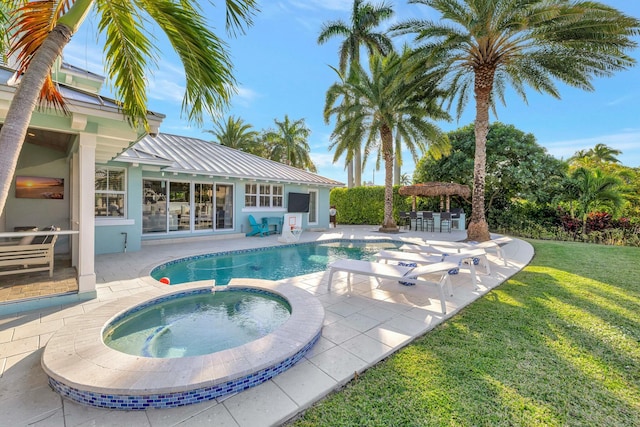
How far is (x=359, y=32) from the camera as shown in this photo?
66.0 ft

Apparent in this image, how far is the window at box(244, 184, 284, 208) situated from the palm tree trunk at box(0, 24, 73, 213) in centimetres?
1161

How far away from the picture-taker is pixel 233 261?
946cm

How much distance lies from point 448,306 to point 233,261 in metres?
6.99

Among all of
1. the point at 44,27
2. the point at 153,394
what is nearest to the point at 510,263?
the point at 153,394

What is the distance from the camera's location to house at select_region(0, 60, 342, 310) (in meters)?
4.94

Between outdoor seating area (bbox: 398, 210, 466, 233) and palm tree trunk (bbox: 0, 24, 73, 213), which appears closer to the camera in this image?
palm tree trunk (bbox: 0, 24, 73, 213)

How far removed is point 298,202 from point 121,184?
9017mm

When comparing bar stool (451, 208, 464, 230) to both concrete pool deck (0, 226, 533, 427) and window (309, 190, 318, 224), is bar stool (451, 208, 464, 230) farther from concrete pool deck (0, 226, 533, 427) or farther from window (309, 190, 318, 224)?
concrete pool deck (0, 226, 533, 427)

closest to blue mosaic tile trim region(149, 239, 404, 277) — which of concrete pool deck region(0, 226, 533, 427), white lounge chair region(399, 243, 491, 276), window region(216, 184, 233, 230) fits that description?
concrete pool deck region(0, 226, 533, 427)

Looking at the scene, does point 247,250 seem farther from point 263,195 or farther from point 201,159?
point 201,159

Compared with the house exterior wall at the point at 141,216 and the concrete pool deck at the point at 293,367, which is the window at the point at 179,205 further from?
the concrete pool deck at the point at 293,367

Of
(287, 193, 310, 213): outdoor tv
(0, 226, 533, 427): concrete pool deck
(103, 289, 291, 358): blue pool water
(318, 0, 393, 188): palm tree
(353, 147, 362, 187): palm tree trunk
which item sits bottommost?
(103, 289, 291, 358): blue pool water

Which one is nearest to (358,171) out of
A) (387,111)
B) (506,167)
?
(387,111)

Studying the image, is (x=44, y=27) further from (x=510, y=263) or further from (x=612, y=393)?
(x=510, y=263)
